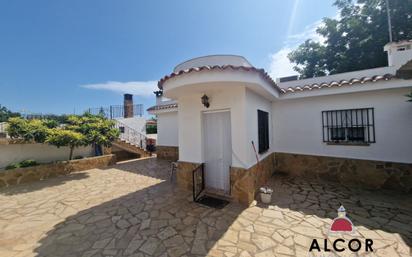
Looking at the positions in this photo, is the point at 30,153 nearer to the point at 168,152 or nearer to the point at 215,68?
the point at 168,152

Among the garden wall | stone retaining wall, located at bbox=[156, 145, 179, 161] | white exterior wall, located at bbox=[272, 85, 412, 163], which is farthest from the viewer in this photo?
stone retaining wall, located at bbox=[156, 145, 179, 161]

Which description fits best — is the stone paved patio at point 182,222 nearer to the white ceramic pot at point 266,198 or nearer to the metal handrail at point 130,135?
the white ceramic pot at point 266,198

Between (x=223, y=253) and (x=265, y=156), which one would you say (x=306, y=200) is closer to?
(x=265, y=156)

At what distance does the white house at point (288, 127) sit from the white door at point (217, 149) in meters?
0.04

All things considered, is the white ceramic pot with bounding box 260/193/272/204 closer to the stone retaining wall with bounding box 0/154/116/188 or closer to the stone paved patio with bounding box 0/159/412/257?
the stone paved patio with bounding box 0/159/412/257

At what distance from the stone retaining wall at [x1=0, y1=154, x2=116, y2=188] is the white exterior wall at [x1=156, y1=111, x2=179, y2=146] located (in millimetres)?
4172

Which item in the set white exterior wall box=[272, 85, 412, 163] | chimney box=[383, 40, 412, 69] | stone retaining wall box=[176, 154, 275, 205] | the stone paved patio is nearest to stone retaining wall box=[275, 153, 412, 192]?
white exterior wall box=[272, 85, 412, 163]

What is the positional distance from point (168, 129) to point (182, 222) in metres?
9.15

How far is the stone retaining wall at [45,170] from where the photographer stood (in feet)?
24.9

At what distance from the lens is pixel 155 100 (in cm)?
1730

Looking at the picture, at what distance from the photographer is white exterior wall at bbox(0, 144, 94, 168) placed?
866 centimetres

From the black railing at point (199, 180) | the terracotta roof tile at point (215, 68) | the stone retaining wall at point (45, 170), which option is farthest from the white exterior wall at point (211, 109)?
the stone retaining wall at point (45, 170)

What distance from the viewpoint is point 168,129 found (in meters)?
12.7

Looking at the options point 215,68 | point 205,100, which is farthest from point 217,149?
point 215,68
